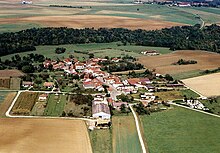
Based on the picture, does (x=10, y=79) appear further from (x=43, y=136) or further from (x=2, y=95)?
(x=43, y=136)

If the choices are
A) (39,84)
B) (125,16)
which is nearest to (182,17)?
(125,16)

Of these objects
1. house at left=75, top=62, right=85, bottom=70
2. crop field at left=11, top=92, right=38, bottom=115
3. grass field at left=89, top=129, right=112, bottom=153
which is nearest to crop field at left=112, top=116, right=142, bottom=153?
grass field at left=89, top=129, right=112, bottom=153

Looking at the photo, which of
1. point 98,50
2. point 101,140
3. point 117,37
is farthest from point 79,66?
point 101,140

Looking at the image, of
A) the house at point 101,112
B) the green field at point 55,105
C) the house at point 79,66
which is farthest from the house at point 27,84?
the house at point 101,112

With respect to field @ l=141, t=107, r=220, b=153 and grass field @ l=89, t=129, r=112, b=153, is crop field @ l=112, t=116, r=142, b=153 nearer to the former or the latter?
grass field @ l=89, t=129, r=112, b=153

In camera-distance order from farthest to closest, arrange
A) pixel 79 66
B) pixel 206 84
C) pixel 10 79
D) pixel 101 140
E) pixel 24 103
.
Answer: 1. pixel 79 66
2. pixel 206 84
3. pixel 10 79
4. pixel 24 103
5. pixel 101 140
